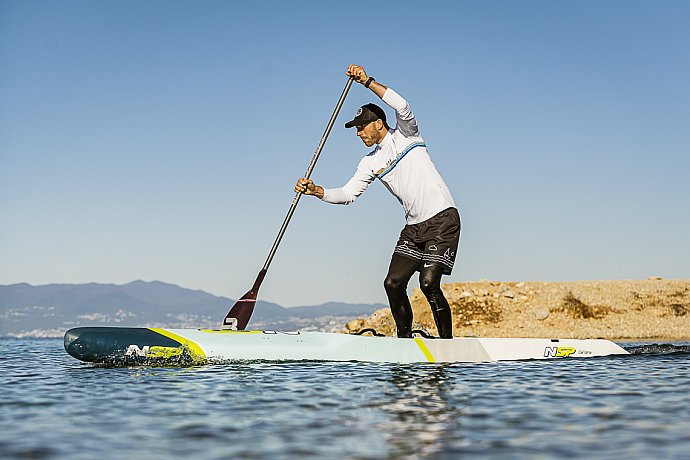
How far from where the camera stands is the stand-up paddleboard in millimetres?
8250

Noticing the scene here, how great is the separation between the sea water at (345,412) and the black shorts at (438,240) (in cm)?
130

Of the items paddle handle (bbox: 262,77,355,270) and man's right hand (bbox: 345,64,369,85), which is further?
paddle handle (bbox: 262,77,355,270)

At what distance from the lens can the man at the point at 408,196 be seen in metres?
8.77

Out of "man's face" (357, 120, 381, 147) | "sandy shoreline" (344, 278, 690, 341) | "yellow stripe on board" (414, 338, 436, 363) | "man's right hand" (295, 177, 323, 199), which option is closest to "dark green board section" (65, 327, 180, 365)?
"man's right hand" (295, 177, 323, 199)

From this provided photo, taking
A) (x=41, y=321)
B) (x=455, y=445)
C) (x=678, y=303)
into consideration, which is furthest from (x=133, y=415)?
(x=41, y=321)

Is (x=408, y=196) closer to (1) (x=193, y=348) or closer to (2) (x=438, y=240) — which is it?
(2) (x=438, y=240)

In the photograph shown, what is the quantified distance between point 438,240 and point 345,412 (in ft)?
13.0

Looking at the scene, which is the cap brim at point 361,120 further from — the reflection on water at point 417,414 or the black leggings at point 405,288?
the reflection on water at point 417,414

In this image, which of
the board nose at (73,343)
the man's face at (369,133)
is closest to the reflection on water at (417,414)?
the man's face at (369,133)

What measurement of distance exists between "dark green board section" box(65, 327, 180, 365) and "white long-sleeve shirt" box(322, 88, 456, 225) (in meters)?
3.03

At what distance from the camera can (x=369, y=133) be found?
8.96 m

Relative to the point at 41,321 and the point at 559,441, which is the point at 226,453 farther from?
the point at 41,321

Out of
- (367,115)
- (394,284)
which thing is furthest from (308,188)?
(394,284)

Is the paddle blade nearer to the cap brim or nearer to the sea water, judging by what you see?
the sea water
